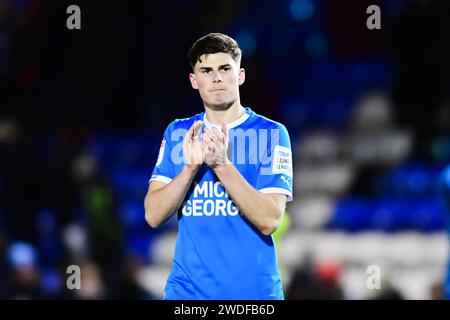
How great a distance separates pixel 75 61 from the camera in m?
10.9

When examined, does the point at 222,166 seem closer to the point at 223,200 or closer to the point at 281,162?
the point at 223,200

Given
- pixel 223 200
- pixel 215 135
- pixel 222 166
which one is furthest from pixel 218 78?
pixel 223 200

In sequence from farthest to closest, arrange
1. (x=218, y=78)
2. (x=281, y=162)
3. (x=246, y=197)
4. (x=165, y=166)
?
(x=165, y=166), (x=281, y=162), (x=218, y=78), (x=246, y=197)

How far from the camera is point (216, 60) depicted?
4.19 metres

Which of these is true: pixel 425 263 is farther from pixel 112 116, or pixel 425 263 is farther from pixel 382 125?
pixel 112 116

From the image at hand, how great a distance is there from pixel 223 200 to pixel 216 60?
556 millimetres

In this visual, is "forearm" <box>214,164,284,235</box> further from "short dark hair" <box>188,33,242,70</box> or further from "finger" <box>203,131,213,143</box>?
"short dark hair" <box>188,33,242,70</box>

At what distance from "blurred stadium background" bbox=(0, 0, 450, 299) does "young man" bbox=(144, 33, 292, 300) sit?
11.8ft

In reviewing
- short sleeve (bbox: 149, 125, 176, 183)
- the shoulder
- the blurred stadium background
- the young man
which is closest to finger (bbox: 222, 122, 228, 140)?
the young man

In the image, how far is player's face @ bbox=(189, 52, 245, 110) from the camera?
4.17 m

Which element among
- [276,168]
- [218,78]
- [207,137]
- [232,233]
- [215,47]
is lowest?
[232,233]

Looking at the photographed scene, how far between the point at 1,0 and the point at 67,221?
3549mm

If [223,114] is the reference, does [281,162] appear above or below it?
below

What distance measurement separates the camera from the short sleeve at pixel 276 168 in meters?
4.21
